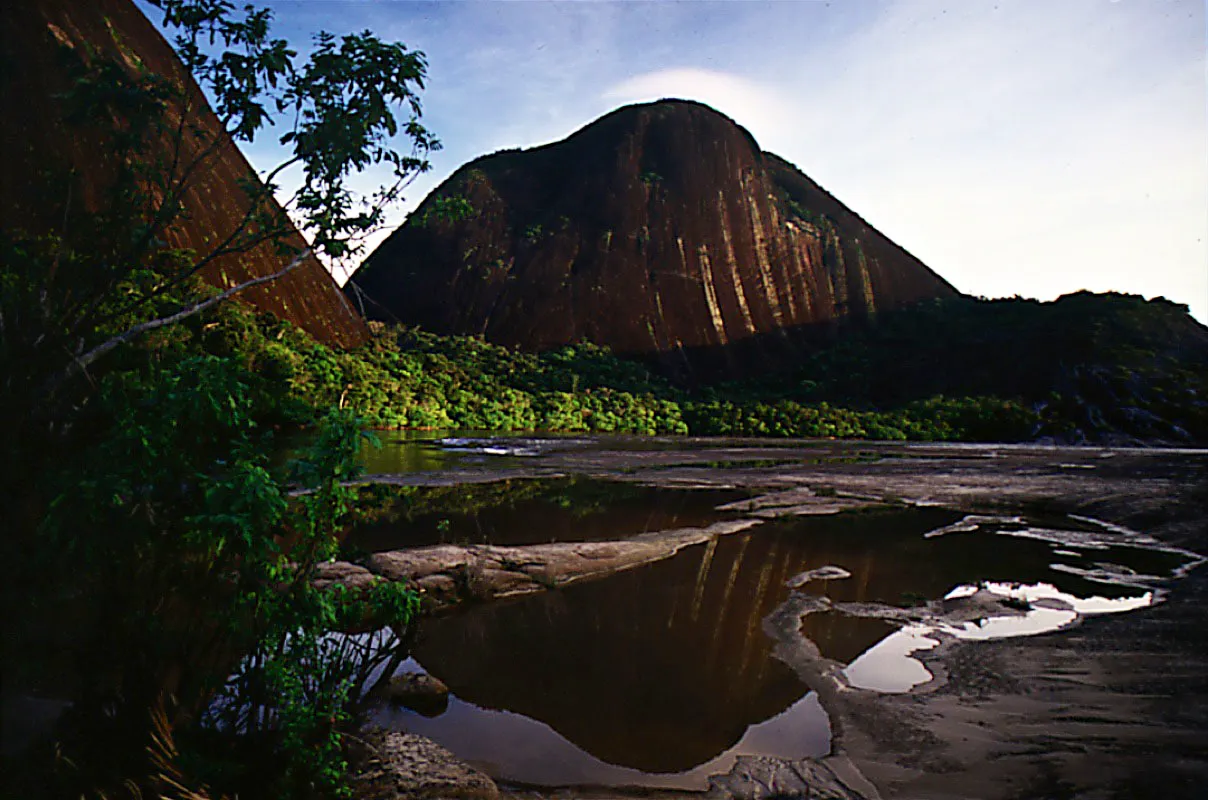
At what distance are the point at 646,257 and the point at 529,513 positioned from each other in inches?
2696

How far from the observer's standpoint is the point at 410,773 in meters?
3.95

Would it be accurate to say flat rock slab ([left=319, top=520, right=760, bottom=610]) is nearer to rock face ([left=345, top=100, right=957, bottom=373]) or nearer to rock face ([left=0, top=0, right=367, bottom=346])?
rock face ([left=0, top=0, right=367, bottom=346])

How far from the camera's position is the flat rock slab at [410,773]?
3.78 metres

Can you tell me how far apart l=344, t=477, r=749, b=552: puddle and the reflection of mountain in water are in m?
2.68

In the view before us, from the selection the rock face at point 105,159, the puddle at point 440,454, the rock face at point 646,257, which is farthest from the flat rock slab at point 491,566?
the rock face at point 646,257

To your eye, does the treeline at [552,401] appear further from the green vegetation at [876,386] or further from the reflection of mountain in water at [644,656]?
the reflection of mountain in water at [644,656]

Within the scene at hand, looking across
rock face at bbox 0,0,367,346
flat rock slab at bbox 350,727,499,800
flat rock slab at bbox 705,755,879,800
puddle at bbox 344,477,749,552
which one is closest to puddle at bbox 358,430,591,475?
puddle at bbox 344,477,749,552

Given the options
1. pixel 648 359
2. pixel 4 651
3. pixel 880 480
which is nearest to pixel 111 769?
pixel 4 651

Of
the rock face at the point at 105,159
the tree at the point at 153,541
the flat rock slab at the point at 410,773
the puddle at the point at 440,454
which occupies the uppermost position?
the rock face at the point at 105,159

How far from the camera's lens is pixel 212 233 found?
33.8 meters

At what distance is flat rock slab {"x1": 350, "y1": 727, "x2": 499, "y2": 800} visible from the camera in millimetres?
3779

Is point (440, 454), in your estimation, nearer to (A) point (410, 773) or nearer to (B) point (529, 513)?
(B) point (529, 513)

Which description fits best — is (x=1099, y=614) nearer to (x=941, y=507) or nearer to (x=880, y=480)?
(x=941, y=507)

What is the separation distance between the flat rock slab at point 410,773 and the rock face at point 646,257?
66752mm
